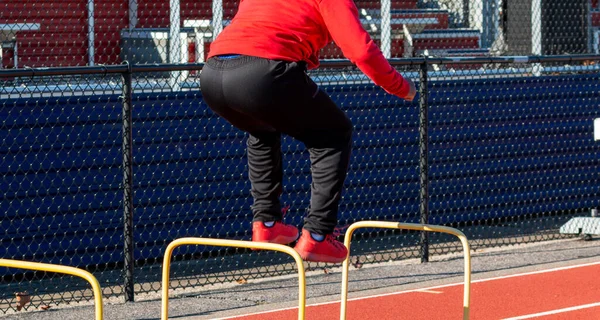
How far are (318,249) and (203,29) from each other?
9.00 m

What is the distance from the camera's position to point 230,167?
10.4 metres

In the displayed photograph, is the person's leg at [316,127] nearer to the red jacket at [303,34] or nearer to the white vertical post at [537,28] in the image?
the red jacket at [303,34]

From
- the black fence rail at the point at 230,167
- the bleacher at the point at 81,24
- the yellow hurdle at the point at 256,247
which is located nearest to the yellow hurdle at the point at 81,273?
the yellow hurdle at the point at 256,247

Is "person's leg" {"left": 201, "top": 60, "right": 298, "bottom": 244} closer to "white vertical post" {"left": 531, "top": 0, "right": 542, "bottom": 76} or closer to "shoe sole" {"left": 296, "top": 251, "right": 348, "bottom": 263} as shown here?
"shoe sole" {"left": 296, "top": 251, "right": 348, "bottom": 263}

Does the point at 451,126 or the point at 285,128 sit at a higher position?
the point at 285,128

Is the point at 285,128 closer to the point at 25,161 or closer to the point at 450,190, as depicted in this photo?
the point at 25,161

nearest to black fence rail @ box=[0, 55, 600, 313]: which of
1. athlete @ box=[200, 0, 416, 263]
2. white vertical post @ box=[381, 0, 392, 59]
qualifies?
white vertical post @ box=[381, 0, 392, 59]

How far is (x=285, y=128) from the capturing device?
16.4 feet

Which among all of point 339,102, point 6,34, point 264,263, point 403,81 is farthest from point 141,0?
point 403,81

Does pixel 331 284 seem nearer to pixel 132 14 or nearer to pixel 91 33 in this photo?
pixel 91 33

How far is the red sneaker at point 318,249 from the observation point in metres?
5.16

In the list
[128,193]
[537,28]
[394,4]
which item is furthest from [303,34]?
[394,4]

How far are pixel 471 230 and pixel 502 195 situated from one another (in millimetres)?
588

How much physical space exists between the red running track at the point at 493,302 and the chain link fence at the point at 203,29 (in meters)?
3.69
